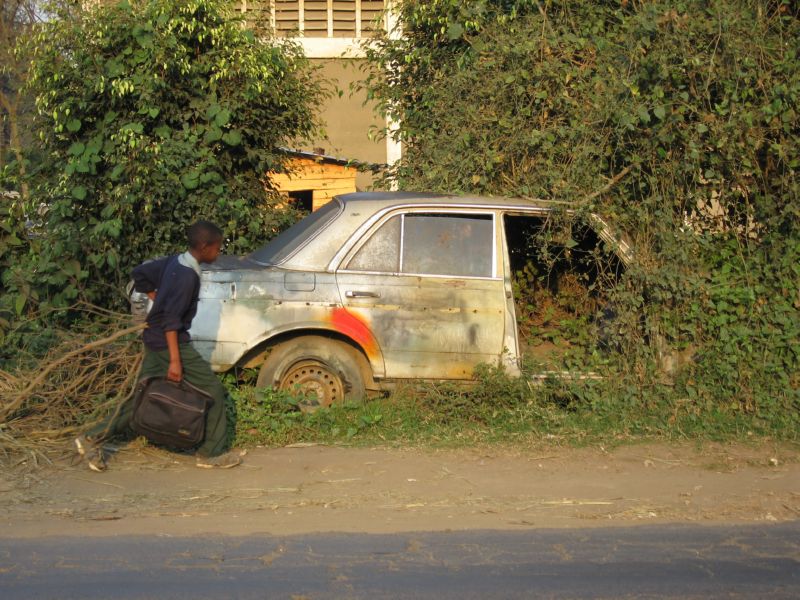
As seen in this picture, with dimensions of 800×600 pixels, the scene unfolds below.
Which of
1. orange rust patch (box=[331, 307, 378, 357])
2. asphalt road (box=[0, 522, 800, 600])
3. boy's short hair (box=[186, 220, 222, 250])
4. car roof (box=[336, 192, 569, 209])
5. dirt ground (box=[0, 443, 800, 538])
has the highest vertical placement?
car roof (box=[336, 192, 569, 209])

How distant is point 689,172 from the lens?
7.05 m

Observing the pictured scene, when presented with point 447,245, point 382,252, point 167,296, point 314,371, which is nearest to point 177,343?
point 167,296

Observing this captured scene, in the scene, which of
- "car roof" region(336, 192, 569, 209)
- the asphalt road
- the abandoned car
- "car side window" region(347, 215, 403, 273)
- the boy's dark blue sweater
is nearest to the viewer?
the asphalt road

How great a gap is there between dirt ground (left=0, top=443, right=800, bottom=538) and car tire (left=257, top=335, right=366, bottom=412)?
0.51 meters

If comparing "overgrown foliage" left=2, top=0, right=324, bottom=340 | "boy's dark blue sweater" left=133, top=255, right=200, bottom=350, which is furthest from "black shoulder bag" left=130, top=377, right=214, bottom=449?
"overgrown foliage" left=2, top=0, right=324, bottom=340

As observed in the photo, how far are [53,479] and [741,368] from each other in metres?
→ 5.02

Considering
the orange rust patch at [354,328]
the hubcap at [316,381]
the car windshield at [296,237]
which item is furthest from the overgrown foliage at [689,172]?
the hubcap at [316,381]

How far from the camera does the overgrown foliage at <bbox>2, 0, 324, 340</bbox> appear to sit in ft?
27.8

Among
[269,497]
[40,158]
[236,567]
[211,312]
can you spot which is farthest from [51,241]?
[236,567]

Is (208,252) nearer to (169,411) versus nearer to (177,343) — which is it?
(177,343)

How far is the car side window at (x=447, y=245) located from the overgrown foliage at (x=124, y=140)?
100 inches

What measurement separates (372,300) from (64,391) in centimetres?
231

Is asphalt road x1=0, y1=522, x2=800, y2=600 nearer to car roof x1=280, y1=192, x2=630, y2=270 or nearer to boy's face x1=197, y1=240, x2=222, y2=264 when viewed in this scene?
boy's face x1=197, y1=240, x2=222, y2=264

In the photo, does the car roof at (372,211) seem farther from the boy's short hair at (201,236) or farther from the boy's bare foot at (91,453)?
the boy's bare foot at (91,453)
